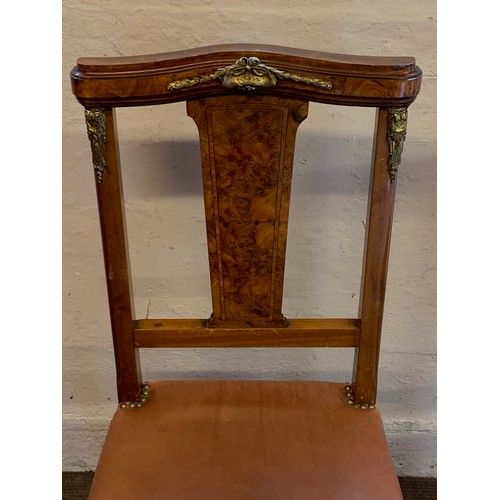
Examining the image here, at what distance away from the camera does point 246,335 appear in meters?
1.03

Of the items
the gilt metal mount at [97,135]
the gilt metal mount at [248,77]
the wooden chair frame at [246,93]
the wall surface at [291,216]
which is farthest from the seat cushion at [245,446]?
the gilt metal mount at [248,77]

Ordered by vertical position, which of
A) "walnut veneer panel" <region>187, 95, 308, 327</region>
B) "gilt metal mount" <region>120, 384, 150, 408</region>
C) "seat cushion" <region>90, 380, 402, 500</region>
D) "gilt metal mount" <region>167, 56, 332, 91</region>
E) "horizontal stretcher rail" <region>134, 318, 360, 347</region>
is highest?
"gilt metal mount" <region>167, 56, 332, 91</region>

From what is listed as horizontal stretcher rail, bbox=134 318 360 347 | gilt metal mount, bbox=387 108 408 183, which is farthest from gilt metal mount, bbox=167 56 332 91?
horizontal stretcher rail, bbox=134 318 360 347

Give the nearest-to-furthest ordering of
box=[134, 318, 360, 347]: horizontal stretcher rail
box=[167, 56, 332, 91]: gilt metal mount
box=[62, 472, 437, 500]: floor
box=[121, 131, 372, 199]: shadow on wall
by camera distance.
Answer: box=[167, 56, 332, 91]: gilt metal mount, box=[134, 318, 360, 347]: horizontal stretcher rail, box=[121, 131, 372, 199]: shadow on wall, box=[62, 472, 437, 500]: floor

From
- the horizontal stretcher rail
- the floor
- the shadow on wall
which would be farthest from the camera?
the floor

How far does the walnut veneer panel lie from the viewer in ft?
2.85

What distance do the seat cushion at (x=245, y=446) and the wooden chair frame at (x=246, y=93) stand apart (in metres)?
0.14

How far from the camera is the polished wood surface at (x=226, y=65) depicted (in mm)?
829

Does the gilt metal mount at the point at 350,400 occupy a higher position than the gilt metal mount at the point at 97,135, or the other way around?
the gilt metal mount at the point at 97,135

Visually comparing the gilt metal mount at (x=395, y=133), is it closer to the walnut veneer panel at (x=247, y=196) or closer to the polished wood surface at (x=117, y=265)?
the walnut veneer panel at (x=247, y=196)

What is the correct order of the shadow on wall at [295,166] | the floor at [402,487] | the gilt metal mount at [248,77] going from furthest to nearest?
the floor at [402,487] < the shadow on wall at [295,166] < the gilt metal mount at [248,77]

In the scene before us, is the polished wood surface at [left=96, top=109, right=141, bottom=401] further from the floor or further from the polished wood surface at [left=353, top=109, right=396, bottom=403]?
the floor

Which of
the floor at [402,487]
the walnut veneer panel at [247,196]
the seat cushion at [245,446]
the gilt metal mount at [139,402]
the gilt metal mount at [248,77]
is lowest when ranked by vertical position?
the floor at [402,487]

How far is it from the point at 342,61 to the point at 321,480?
591mm
